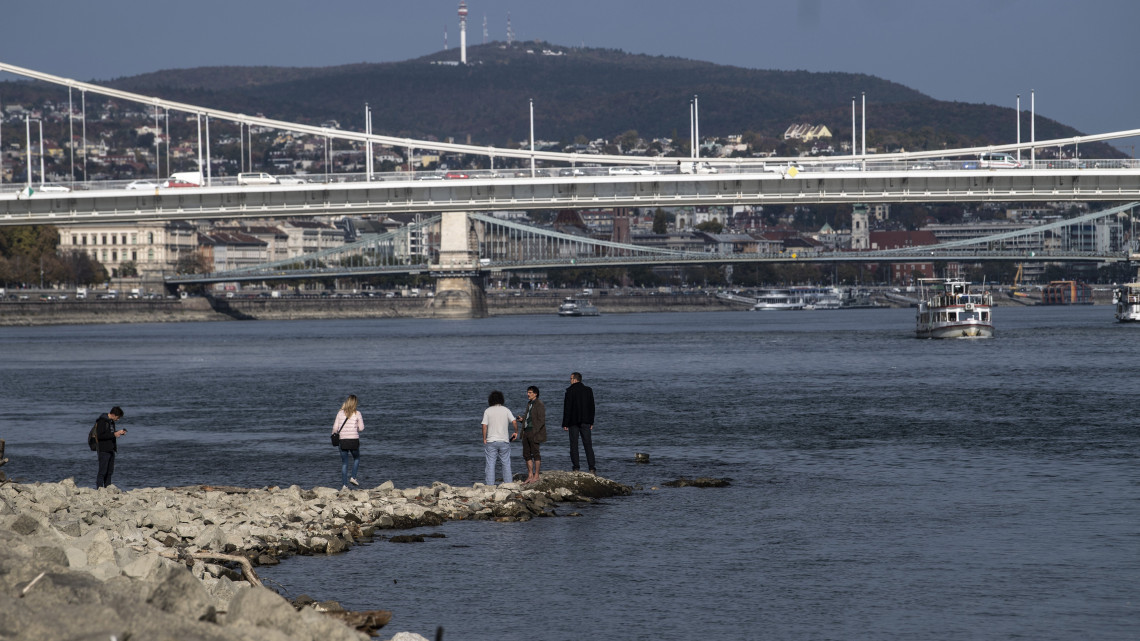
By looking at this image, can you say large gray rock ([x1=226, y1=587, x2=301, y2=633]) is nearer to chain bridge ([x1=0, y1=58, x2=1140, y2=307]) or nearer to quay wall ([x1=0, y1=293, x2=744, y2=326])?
chain bridge ([x1=0, y1=58, x2=1140, y2=307])

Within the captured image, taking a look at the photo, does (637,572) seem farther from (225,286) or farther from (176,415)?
(225,286)

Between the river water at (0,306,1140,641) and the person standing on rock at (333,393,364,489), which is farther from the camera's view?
the person standing on rock at (333,393,364,489)

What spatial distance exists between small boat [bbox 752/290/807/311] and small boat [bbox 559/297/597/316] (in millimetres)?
25537

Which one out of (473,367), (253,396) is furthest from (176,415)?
(473,367)

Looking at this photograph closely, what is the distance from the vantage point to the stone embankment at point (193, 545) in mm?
7195

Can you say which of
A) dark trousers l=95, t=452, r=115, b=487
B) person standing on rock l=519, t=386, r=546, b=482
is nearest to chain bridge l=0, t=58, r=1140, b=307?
person standing on rock l=519, t=386, r=546, b=482

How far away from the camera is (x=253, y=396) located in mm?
37875

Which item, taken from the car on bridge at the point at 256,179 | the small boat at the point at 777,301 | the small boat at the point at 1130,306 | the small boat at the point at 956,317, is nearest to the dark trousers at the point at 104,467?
the small boat at the point at 956,317

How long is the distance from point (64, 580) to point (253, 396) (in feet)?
101

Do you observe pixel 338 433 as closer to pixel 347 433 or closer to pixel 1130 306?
pixel 347 433

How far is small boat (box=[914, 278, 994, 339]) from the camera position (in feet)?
229

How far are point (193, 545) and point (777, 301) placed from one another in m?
158

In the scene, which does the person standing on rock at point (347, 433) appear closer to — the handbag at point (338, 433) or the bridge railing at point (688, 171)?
the handbag at point (338, 433)

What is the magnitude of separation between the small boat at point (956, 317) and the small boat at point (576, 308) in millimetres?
69500
